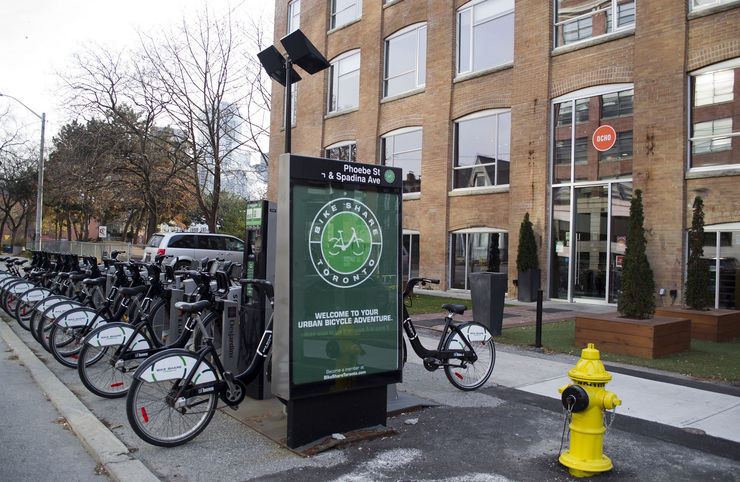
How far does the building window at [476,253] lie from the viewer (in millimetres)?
17984

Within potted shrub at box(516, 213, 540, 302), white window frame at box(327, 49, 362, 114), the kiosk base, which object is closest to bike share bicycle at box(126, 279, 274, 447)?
the kiosk base

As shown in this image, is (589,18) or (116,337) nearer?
(116,337)

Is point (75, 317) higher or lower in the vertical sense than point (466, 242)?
lower

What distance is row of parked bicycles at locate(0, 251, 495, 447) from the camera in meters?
4.37

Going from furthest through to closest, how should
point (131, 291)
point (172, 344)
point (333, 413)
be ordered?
point (131, 291), point (172, 344), point (333, 413)

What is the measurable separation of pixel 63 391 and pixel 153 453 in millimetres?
2348

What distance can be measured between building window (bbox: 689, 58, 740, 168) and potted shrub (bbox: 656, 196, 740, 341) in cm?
338

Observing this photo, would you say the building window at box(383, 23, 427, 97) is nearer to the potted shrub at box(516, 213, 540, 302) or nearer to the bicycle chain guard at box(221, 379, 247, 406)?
the potted shrub at box(516, 213, 540, 302)

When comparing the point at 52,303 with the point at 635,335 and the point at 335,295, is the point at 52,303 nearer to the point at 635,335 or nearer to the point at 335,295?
the point at 335,295

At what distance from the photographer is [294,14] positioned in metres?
27.4

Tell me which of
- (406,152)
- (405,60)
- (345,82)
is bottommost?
(406,152)

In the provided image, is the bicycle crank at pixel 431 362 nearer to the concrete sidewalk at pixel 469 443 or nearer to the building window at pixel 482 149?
the concrete sidewalk at pixel 469 443

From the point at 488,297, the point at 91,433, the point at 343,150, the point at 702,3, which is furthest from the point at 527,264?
the point at 91,433

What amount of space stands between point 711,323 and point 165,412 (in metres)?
9.41
